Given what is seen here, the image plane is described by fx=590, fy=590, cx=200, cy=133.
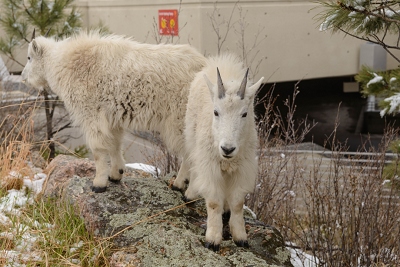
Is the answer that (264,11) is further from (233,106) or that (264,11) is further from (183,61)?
(233,106)

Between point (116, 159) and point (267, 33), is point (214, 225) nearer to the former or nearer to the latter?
point (116, 159)

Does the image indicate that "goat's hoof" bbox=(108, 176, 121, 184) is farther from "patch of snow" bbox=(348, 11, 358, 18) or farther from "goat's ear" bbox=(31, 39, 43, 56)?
"patch of snow" bbox=(348, 11, 358, 18)

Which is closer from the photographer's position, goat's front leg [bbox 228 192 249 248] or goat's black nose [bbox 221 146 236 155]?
goat's black nose [bbox 221 146 236 155]

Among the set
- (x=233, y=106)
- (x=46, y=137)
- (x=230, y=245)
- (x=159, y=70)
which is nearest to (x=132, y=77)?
(x=159, y=70)

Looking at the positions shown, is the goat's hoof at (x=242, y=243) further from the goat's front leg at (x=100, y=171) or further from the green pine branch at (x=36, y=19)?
the green pine branch at (x=36, y=19)

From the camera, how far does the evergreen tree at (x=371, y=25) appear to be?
5047 mm

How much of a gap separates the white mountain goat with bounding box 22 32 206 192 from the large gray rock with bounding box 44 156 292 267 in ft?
0.80

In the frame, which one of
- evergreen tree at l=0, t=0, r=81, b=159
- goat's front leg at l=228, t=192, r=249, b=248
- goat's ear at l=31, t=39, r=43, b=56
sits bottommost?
goat's front leg at l=228, t=192, r=249, b=248

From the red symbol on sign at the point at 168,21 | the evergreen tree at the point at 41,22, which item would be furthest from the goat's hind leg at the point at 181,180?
the red symbol on sign at the point at 168,21

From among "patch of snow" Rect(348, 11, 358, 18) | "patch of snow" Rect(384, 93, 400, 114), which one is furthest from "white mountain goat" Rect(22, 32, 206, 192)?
"patch of snow" Rect(384, 93, 400, 114)

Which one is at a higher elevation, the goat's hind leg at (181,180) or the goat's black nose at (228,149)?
the goat's black nose at (228,149)

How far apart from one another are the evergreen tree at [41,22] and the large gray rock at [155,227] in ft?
12.9

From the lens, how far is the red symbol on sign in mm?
10836

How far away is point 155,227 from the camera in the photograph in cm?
520
